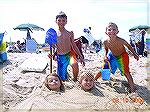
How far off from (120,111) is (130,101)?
1.52 ft

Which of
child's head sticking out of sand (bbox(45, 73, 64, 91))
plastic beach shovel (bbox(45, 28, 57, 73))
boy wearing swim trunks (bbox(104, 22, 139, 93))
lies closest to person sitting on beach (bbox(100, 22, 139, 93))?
boy wearing swim trunks (bbox(104, 22, 139, 93))

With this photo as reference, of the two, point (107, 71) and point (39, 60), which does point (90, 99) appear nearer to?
point (107, 71)

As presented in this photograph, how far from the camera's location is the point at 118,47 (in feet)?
17.4

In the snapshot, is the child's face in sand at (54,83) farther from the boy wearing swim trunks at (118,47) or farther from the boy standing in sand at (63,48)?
the boy wearing swim trunks at (118,47)

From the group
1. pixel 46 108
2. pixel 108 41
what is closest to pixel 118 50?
pixel 108 41

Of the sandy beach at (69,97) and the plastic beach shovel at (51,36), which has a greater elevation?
the plastic beach shovel at (51,36)

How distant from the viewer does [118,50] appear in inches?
209

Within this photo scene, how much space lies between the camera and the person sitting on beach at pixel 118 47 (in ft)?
16.9

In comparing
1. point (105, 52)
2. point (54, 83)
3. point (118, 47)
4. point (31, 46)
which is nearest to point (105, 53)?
point (105, 52)

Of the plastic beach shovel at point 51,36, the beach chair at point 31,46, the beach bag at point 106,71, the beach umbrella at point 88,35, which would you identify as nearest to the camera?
the plastic beach shovel at point 51,36

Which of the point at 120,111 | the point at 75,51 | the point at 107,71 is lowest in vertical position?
the point at 120,111

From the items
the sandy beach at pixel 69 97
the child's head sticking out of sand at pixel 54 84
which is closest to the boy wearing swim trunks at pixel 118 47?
the sandy beach at pixel 69 97

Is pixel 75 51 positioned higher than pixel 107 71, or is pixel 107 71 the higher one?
pixel 75 51

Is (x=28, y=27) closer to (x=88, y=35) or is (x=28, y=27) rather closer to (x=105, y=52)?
(x=88, y=35)
